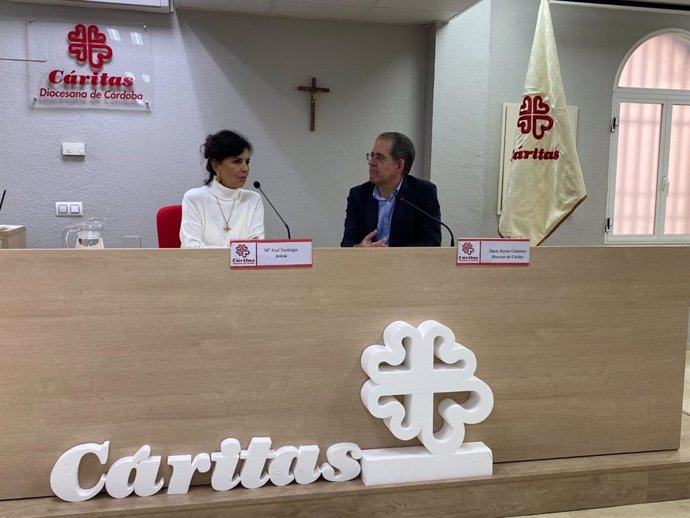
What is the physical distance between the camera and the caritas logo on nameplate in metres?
3.50

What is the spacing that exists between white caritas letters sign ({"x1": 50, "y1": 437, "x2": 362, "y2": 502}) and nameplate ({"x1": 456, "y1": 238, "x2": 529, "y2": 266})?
0.60 m

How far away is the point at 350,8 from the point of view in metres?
3.49

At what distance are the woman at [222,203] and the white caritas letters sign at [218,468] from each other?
3.22 ft

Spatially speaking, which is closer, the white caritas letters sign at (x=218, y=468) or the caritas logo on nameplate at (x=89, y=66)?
the white caritas letters sign at (x=218, y=468)

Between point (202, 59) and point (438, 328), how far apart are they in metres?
2.69

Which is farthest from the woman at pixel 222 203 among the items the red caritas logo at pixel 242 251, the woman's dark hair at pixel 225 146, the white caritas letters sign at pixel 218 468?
the white caritas letters sign at pixel 218 468

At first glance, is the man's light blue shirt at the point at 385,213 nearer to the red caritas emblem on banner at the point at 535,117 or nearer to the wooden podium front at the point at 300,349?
the wooden podium front at the point at 300,349

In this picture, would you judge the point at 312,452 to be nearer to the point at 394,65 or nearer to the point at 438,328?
the point at 438,328

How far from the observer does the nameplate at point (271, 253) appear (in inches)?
Answer: 62.0

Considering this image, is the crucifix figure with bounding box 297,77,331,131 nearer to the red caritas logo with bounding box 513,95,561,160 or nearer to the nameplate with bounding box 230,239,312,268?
the red caritas logo with bounding box 513,95,561,160

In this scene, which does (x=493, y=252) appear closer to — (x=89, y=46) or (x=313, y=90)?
(x=313, y=90)

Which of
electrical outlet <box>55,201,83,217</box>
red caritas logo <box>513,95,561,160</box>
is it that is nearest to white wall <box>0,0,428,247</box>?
electrical outlet <box>55,201,83,217</box>

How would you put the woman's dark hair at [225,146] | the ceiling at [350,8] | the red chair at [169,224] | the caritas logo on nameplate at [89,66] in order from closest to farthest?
the woman's dark hair at [225,146], the red chair at [169,224], the ceiling at [350,8], the caritas logo on nameplate at [89,66]

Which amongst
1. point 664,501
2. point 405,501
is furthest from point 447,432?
point 664,501
